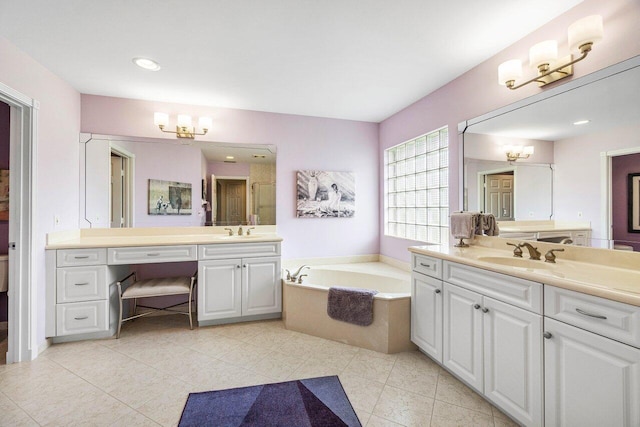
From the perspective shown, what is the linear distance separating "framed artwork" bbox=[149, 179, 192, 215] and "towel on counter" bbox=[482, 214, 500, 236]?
2.90 metres

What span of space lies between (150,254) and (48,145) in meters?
1.20

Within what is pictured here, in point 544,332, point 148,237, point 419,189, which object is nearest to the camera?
point 544,332

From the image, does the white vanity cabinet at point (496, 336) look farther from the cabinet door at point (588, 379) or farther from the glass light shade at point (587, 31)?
the glass light shade at point (587, 31)

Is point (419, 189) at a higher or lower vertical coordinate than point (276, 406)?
higher

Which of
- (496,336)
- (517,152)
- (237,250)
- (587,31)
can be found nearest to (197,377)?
(237,250)

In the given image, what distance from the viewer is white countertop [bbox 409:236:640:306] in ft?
3.66

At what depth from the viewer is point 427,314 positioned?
2.07m

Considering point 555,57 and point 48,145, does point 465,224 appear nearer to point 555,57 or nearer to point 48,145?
point 555,57

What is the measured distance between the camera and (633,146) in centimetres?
145

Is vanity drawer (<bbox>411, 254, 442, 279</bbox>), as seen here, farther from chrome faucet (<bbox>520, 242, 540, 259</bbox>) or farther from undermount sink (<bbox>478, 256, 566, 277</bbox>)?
chrome faucet (<bbox>520, 242, 540, 259</bbox>)

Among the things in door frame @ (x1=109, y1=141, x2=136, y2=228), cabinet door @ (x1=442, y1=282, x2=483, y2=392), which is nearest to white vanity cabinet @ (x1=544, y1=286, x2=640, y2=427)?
cabinet door @ (x1=442, y1=282, x2=483, y2=392)

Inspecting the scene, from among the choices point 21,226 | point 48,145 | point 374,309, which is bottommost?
point 374,309

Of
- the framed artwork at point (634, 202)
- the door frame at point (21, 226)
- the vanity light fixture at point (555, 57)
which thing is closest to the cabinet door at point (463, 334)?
the framed artwork at point (634, 202)

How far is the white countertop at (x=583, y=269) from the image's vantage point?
1115mm
